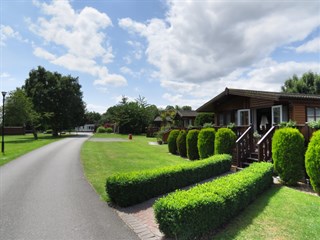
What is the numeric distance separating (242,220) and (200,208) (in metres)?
1.39

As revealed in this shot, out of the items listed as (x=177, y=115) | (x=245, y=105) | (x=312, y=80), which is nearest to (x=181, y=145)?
(x=245, y=105)

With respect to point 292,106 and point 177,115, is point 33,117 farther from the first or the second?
point 292,106

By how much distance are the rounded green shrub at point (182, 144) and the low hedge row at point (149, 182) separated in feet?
23.2

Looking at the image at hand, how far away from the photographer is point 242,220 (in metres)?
5.16

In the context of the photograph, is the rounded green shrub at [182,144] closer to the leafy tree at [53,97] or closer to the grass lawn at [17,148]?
the grass lawn at [17,148]

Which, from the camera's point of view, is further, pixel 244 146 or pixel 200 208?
pixel 244 146

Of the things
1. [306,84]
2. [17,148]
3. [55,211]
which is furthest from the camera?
[306,84]

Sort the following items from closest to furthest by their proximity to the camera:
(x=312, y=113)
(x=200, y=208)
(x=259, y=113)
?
(x=200, y=208) < (x=312, y=113) < (x=259, y=113)

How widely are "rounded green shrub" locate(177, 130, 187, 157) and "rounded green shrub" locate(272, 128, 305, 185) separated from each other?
820 centimetres

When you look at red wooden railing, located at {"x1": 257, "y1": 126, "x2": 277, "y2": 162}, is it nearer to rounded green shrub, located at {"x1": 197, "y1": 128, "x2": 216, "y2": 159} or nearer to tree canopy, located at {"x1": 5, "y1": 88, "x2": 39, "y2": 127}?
rounded green shrub, located at {"x1": 197, "y1": 128, "x2": 216, "y2": 159}

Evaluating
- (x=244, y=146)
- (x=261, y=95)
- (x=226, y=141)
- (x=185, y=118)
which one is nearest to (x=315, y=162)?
(x=244, y=146)

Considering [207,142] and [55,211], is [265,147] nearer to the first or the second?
[207,142]

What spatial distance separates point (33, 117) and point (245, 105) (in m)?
32.7

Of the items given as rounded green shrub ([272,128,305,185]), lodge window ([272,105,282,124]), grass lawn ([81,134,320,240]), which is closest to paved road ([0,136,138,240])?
grass lawn ([81,134,320,240])
